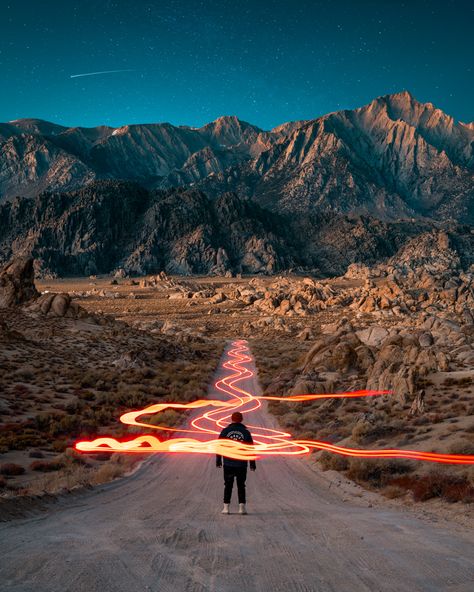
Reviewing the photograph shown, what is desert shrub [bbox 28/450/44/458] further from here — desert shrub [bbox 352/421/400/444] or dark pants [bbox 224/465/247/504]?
desert shrub [bbox 352/421/400/444]

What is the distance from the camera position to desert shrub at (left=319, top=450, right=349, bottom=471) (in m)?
15.2

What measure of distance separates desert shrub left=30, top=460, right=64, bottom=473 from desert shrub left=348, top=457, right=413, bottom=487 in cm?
1033

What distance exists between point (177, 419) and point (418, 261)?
181m

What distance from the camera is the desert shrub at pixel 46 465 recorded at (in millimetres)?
15031

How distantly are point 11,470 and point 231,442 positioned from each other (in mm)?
9157

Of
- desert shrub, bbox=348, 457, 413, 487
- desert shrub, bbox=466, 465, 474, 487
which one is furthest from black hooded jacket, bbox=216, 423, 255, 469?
desert shrub, bbox=466, 465, 474, 487

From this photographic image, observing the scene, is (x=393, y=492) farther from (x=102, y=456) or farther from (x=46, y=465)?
(x=46, y=465)

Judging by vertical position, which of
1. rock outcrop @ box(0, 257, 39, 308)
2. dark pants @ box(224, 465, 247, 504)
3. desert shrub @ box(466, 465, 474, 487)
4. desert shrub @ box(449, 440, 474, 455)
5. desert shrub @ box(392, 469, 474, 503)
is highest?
rock outcrop @ box(0, 257, 39, 308)

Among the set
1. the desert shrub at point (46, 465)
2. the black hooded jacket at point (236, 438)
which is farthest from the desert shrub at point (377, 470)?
the desert shrub at point (46, 465)

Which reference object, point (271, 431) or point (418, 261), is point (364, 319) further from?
point (418, 261)

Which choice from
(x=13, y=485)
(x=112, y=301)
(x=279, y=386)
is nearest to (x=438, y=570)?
(x=13, y=485)

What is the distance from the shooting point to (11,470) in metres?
14.4

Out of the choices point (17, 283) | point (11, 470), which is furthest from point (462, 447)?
point (17, 283)

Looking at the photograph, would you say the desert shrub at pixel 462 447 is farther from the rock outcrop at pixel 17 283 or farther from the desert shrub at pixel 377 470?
the rock outcrop at pixel 17 283
